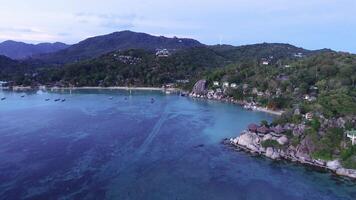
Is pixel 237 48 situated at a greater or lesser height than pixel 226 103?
greater

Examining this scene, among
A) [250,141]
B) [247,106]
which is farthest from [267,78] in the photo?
[250,141]

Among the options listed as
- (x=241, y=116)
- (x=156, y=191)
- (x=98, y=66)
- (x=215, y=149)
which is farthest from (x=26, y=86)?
(x=156, y=191)

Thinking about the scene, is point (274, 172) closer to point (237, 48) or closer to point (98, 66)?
point (98, 66)

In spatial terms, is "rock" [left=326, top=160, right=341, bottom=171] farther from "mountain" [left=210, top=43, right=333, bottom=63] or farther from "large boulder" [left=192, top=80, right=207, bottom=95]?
"mountain" [left=210, top=43, right=333, bottom=63]

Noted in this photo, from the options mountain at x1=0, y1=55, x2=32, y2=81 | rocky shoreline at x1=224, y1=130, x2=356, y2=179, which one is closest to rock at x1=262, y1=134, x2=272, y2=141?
rocky shoreline at x1=224, y1=130, x2=356, y2=179

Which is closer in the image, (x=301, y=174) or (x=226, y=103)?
(x=301, y=174)

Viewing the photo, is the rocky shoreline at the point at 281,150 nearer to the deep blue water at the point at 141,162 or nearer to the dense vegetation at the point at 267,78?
the dense vegetation at the point at 267,78

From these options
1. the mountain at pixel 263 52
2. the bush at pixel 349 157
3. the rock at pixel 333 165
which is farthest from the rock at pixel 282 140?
the mountain at pixel 263 52
